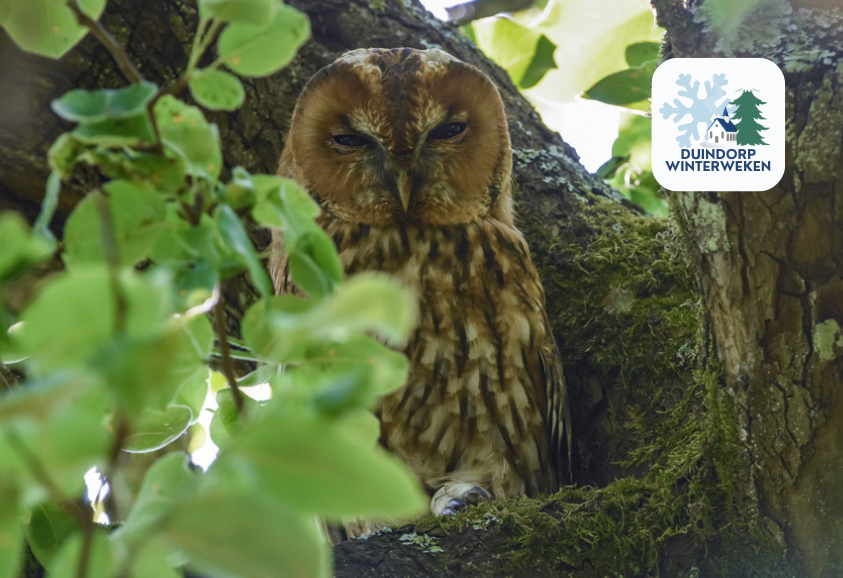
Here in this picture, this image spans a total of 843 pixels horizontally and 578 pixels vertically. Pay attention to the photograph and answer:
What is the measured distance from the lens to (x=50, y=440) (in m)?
0.41

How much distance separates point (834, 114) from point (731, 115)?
0.94ft

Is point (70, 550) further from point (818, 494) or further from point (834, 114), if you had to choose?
point (818, 494)

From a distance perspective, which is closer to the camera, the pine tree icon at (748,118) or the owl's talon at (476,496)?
the pine tree icon at (748,118)

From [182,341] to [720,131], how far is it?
1.15 metres

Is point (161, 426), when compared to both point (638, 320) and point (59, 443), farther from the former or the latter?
point (638, 320)

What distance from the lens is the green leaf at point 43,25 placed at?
2.18ft

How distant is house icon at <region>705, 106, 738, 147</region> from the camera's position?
Result: 4.78ft

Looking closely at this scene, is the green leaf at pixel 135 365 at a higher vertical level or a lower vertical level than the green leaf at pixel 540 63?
higher

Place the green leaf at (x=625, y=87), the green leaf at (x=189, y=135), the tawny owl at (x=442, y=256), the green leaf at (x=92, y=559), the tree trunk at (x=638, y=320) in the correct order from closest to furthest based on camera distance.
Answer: the green leaf at (x=92, y=559) < the green leaf at (x=189, y=135) < the tree trunk at (x=638, y=320) < the tawny owl at (x=442, y=256) < the green leaf at (x=625, y=87)

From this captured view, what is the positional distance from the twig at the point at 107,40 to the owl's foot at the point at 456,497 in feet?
5.15

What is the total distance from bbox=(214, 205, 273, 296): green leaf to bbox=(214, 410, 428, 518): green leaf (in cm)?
15

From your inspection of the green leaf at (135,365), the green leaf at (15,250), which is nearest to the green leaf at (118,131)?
the green leaf at (15,250)

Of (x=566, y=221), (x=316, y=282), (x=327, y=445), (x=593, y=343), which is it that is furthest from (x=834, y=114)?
(x=566, y=221)

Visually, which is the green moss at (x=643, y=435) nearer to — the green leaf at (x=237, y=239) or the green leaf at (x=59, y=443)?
A: the green leaf at (x=237, y=239)
